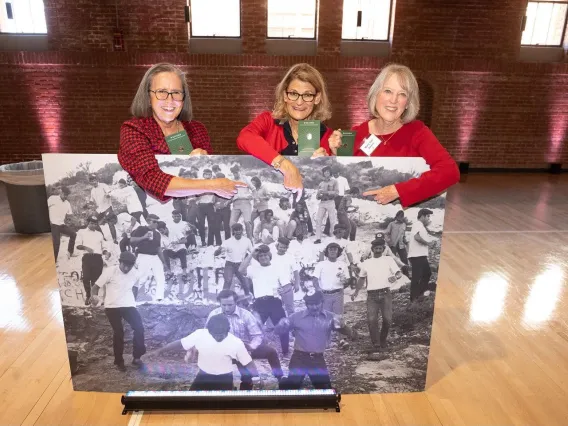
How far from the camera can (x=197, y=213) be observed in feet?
6.18

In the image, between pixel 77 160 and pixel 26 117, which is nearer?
pixel 77 160

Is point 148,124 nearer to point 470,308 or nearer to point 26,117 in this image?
point 470,308

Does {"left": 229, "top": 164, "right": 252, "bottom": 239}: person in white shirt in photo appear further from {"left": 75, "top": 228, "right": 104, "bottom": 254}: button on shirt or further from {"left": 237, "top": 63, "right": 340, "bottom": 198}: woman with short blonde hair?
{"left": 75, "top": 228, "right": 104, "bottom": 254}: button on shirt

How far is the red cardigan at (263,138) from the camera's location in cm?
181

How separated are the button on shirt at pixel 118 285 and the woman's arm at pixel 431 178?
1308 mm

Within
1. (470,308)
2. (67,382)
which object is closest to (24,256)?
(67,382)

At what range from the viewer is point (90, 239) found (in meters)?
1.91

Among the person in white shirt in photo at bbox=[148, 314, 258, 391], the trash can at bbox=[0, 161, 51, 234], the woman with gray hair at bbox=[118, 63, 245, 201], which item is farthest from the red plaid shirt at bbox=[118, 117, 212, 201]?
the trash can at bbox=[0, 161, 51, 234]

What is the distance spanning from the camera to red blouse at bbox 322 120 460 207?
1.79 m

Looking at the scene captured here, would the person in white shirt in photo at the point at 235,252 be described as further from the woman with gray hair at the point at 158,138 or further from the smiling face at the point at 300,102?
the smiling face at the point at 300,102

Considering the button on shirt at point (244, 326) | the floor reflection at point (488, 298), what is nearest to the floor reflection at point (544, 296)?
the floor reflection at point (488, 298)

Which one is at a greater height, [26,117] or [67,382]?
[26,117]

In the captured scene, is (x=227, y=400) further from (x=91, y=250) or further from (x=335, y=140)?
(x=335, y=140)

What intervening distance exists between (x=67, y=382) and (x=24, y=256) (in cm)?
225
